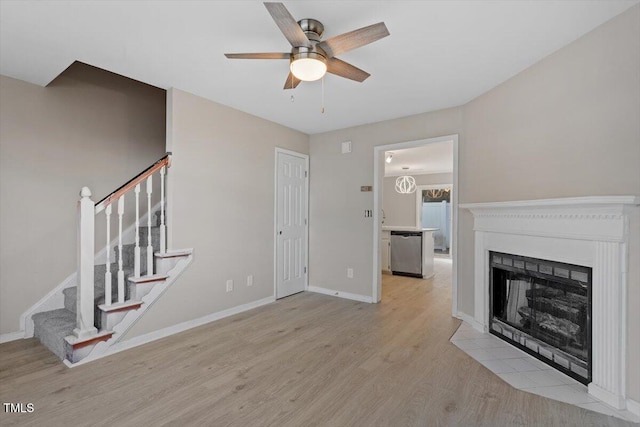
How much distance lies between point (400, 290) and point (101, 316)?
3.80m

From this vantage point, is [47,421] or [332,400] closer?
[47,421]

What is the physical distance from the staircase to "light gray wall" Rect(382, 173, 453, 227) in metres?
6.63

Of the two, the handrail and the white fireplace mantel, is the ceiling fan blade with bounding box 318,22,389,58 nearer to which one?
the white fireplace mantel

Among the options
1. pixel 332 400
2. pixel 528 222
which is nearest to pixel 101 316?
pixel 332 400

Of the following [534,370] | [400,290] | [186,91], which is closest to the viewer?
[534,370]

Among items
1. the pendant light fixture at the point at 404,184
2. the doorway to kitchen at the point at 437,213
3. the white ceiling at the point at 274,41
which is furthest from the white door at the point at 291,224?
the doorway to kitchen at the point at 437,213

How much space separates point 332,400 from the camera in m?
1.99

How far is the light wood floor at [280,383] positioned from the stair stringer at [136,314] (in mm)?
110

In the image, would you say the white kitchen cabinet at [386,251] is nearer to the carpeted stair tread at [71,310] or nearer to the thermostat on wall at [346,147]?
the thermostat on wall at [346,147]

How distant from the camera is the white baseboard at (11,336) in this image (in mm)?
2787

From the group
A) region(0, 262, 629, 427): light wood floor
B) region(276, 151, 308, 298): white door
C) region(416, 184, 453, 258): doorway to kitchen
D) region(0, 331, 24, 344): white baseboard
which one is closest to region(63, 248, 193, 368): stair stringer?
region(0, 262, 629, 427): light wood floor

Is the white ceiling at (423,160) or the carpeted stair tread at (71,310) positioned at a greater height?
the white ceiling at (423,160)

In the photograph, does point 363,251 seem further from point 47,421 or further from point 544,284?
point 47,421

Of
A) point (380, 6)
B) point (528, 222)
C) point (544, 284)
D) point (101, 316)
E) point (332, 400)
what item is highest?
point (380, 6)
